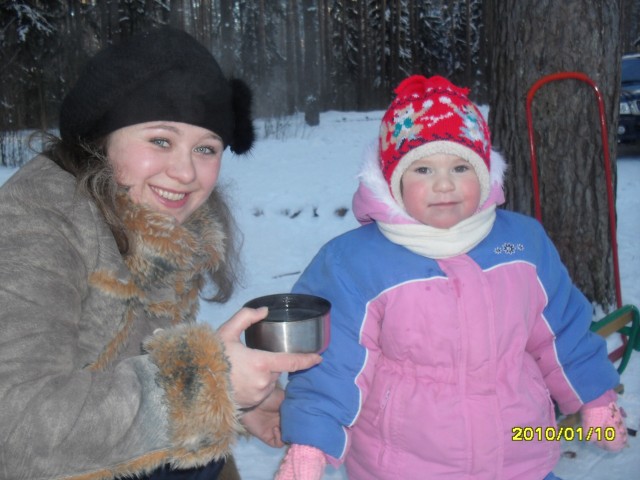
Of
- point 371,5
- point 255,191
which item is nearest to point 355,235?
point 255,191

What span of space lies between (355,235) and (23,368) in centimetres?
118

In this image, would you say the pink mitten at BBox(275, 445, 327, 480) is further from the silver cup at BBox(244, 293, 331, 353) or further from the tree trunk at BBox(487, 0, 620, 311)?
the tree trunk at BBox(487, 0, 620, 311)

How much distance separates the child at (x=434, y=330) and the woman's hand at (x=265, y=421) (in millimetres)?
267

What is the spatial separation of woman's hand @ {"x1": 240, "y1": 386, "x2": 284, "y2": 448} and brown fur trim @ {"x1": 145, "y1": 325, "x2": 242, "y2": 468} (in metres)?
0.76

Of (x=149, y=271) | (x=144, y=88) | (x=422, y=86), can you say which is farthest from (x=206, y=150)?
(x=422, y=86)

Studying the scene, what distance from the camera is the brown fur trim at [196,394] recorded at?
1496 mm

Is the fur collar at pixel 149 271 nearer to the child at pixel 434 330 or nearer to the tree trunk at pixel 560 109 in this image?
the child at pixel 434 330

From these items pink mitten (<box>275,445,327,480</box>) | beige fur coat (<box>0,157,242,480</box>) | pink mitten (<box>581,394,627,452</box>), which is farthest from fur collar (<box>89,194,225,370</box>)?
pink mitten (<box>581,394,627,452</box>)

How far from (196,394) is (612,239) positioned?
10.5 ft

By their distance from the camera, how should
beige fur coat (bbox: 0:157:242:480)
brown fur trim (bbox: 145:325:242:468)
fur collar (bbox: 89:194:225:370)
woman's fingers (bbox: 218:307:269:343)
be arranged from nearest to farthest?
beige fur coat (bbox: 0:157:242:480)
brown fur trim (bbox: 145:325:242:468)
woman's fingers (bbox: 218:307:269:343)
fur collar (bbox: 89:194:225:370)

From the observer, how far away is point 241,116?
7.02 ft

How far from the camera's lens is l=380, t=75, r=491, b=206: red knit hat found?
209 centimetres

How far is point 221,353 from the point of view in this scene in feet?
5.08

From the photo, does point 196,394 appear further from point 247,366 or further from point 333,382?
point 333,382
